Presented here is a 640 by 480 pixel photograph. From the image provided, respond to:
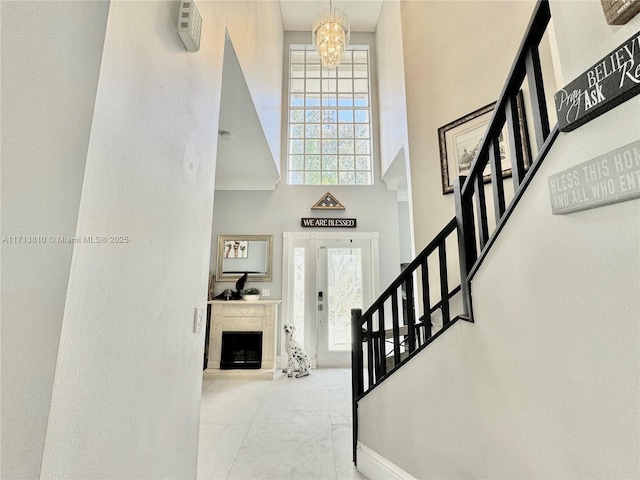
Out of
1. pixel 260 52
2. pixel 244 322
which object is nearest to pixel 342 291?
pixel 244 322

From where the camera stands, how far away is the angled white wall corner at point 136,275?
2.37 ft

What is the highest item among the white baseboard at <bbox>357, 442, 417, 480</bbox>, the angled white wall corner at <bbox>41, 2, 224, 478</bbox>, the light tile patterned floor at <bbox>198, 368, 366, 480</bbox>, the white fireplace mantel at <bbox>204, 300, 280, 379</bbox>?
the angled white wall corner at <bbox>41, 2, 224, 478</bbox>

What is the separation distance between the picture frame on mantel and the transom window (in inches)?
87.9

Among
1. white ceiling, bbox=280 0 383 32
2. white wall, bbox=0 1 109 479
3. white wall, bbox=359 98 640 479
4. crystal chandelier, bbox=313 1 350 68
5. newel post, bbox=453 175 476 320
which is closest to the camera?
white wall, bbox=0 1 109 479

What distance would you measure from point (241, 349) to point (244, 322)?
1.31 feet

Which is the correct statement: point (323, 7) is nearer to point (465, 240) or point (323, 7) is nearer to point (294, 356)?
point (465, 240)

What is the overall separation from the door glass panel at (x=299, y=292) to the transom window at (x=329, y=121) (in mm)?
1283

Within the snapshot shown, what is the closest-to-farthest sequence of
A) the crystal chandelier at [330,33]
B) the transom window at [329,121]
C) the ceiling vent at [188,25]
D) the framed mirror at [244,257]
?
the ceiling vent at [188,25] < the crystal chandelier at [330,33] < the framed mirror at [244,257] < the transom window at [329,121]

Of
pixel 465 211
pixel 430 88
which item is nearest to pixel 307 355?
pixel 465 211

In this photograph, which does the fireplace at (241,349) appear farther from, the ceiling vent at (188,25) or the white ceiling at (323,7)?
the white ceiling at (323,7)

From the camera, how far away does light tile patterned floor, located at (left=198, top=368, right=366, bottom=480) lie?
1943mm

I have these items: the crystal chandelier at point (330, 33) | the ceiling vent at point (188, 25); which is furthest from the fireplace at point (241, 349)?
the crystal chandelier at point (330, 33)

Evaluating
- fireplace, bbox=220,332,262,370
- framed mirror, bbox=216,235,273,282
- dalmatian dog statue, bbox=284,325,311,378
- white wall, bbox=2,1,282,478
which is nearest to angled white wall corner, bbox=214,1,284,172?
white wall, bbox=2,1,282,478

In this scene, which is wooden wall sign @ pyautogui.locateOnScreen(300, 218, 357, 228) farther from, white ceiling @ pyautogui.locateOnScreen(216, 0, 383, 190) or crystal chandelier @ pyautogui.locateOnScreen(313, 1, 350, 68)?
crystal chandelier @ pyautogui.locateOnScreen(313, 1, 350, 68)
